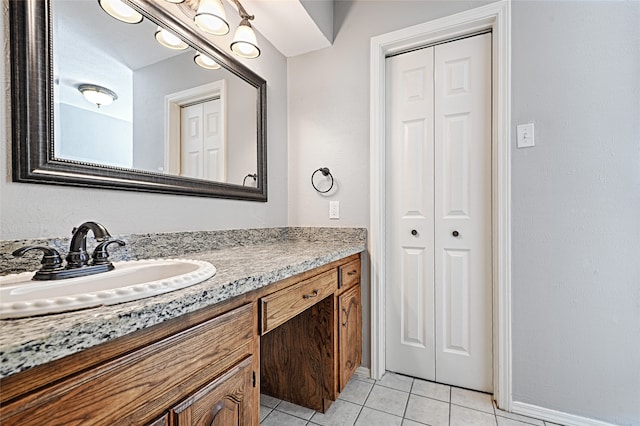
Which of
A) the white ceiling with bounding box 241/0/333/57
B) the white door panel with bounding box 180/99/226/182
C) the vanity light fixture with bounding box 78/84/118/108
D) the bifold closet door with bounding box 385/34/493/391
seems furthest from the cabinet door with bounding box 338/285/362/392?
the white ceiling with bounding box 241/0/333/57

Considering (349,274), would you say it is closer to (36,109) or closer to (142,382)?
(142,382)

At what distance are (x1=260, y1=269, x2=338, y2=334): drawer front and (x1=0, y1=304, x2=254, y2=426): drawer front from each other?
111 millimetres

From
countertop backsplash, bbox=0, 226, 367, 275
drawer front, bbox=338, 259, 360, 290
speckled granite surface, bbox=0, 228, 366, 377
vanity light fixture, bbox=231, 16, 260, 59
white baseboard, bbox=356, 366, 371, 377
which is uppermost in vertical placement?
vanity light fixture, bbox=231, 16, 260, 59

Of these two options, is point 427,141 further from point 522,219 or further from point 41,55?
point 41,55

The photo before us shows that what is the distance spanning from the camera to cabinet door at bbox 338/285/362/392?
60.2 inches

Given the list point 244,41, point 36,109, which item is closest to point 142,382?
point 36,109

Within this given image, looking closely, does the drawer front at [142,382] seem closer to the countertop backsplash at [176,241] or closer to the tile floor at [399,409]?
the countertop backsplash at [176,241]

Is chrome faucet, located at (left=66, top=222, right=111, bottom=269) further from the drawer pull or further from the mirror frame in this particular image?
the drawer pull

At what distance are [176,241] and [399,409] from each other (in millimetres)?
1390

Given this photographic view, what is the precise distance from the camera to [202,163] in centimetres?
146

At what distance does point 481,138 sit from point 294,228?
1.29 m

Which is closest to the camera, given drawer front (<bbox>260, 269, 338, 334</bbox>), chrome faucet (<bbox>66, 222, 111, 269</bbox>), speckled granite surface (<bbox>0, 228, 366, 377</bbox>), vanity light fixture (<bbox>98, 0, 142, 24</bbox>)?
speckled granite surface (<bbox>0, 228, 366, 377</bbox>)

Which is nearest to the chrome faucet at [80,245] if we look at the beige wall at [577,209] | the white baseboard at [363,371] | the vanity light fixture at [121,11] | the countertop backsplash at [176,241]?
the countertop backsplash at [176,241]

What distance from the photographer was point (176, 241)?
1270 millimetres
